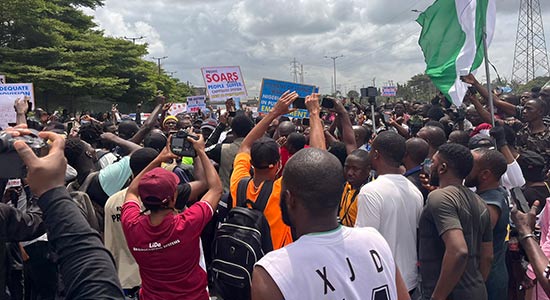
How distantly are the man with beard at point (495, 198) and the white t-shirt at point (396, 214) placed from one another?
0.50 metres

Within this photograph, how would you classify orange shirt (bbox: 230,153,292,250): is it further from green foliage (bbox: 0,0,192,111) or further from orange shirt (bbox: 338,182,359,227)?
green foliage (bbox: 0,0,192,111)

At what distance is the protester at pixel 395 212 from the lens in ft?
9.60

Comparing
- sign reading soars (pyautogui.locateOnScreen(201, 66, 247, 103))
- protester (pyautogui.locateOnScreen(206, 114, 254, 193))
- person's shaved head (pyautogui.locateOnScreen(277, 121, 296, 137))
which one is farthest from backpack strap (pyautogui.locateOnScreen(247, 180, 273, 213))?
sign reading soars (pyautogui.locateOnScreen(201, 66, 247, 103))

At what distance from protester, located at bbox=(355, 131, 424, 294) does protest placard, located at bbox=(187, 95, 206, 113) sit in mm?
14494

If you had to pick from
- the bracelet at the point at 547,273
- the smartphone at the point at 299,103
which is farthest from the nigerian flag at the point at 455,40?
the bracelet at the point at 547,273

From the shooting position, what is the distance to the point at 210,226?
4.27 m

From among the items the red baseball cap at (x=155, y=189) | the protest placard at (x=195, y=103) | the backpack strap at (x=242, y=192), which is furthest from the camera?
the protest placard at (x=195, y=103)

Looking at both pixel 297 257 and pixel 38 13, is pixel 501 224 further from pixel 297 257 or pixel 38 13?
pixel 38 13

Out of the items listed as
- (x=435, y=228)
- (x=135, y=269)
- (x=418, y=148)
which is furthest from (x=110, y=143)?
(x=435, y=228)

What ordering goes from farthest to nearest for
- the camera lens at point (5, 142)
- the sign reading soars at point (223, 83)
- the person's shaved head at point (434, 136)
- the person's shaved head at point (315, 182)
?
the sign reading soars at point (223, 83) → the person's shaved head at point (434, 136) → the person's shaved head at point (315, 182) → the camera lens at point (5, 142)

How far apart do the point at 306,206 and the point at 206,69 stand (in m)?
11.0

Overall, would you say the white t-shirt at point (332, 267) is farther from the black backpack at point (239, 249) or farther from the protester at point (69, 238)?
the black backpack at point (239, 249)

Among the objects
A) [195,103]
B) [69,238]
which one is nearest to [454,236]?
[69,238]

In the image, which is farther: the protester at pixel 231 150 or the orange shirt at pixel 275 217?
the protester at pixel 231 150
